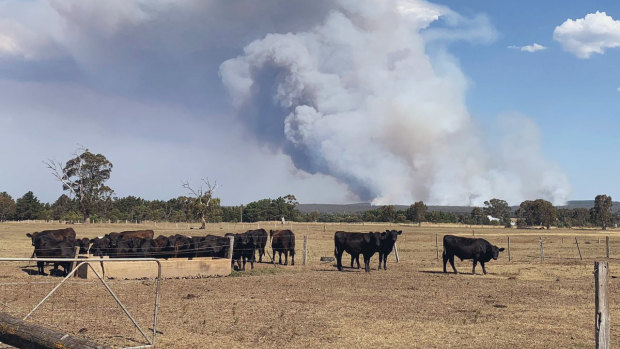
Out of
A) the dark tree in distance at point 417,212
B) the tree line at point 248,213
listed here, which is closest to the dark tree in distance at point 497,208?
the tree line at point 248,213

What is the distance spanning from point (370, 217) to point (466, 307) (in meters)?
A: 116

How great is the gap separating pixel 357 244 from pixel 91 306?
12.7 metres

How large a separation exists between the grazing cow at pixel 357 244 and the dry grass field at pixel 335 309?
2.31 metres

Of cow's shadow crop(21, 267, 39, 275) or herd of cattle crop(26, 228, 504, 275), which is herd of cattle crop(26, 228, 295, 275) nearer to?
herd of cattle crop(26, 228, 504, 275)

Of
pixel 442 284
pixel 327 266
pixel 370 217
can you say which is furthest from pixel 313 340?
pixel 370 217

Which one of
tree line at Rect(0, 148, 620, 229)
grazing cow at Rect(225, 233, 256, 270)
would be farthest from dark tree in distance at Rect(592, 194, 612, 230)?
grazing cow at Rect(225, 233, 256, 270)

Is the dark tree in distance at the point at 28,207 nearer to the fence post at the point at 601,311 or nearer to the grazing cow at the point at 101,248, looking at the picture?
the grazing cow at the point at 101,248

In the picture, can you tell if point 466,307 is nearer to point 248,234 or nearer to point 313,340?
point 313,340

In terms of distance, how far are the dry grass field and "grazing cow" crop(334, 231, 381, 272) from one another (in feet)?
7.57

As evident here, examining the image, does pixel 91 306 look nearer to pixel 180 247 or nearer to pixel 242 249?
pixel 180 247

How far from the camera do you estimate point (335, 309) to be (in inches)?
496


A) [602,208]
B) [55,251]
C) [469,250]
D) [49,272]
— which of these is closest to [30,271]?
[49,272]

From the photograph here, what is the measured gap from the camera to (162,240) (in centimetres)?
2234

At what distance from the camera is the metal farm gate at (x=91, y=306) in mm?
8742
